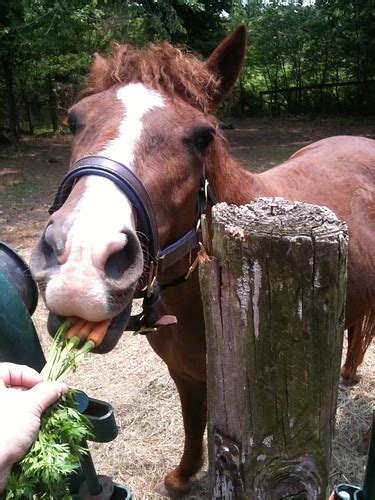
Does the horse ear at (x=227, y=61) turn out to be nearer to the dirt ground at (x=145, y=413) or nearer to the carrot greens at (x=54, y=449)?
the carrot greens at (x=54, y=449)

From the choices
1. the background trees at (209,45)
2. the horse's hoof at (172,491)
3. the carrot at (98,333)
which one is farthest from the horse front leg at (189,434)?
the background trees at (209,45)

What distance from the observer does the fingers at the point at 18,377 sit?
1.35 m

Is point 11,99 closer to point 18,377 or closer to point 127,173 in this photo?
point 127,173

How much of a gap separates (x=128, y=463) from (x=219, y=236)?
8.62 ft

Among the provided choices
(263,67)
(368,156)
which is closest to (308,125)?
(263,67)

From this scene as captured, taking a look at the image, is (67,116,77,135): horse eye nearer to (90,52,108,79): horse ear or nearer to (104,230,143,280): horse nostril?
(90,52,108,79): horse ear

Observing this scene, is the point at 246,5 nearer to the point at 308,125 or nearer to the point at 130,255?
the point at 308,125

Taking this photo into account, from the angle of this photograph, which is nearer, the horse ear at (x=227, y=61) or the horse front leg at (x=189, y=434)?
the horse ear at (x=227, y=61)

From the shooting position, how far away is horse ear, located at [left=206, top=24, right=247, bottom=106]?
2409mm

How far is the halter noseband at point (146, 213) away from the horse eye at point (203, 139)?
0.13 m

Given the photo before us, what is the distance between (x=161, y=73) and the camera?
6.95 feet

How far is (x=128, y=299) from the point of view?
163 cm

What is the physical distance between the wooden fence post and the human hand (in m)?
0.44

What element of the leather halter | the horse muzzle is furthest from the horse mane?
the horse muzzle
